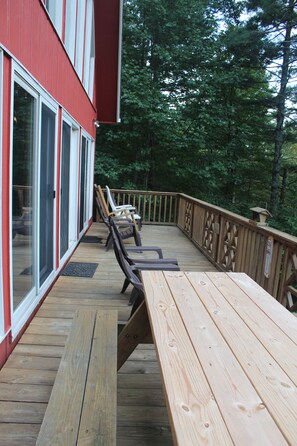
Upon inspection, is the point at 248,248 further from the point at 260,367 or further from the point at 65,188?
the point at 260,367

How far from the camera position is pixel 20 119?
2566mm

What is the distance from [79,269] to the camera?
4.49 meters

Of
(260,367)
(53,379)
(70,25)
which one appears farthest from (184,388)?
(70,25)

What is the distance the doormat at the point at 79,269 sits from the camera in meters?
4.26

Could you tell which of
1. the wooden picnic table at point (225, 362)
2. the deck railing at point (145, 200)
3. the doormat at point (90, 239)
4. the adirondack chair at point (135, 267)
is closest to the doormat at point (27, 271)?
the adirondack chair at point (135, 267)

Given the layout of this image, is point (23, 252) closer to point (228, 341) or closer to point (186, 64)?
point (228, 341)

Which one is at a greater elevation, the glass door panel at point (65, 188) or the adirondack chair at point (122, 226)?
the glass door panel at point (65, 188)

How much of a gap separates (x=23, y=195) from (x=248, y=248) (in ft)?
7.75

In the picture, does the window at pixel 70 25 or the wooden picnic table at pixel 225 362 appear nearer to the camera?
the wooden picnic table at pixel 225 362

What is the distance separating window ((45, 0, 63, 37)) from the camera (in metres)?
3.60

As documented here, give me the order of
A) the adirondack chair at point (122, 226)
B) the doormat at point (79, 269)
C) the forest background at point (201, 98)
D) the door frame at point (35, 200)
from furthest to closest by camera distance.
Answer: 1. the forest background at point (201, 98)
2. the adirondack chair at point (122, 226)
3. the doormat at point (79, 269)
4. the door frame at point (35, 200)

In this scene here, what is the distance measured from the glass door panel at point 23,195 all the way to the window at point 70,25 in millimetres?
2140

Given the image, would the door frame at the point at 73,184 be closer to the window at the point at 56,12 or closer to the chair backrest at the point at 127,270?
the window at the point at 56,12

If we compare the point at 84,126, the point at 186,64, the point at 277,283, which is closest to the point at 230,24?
the point at 186,64
